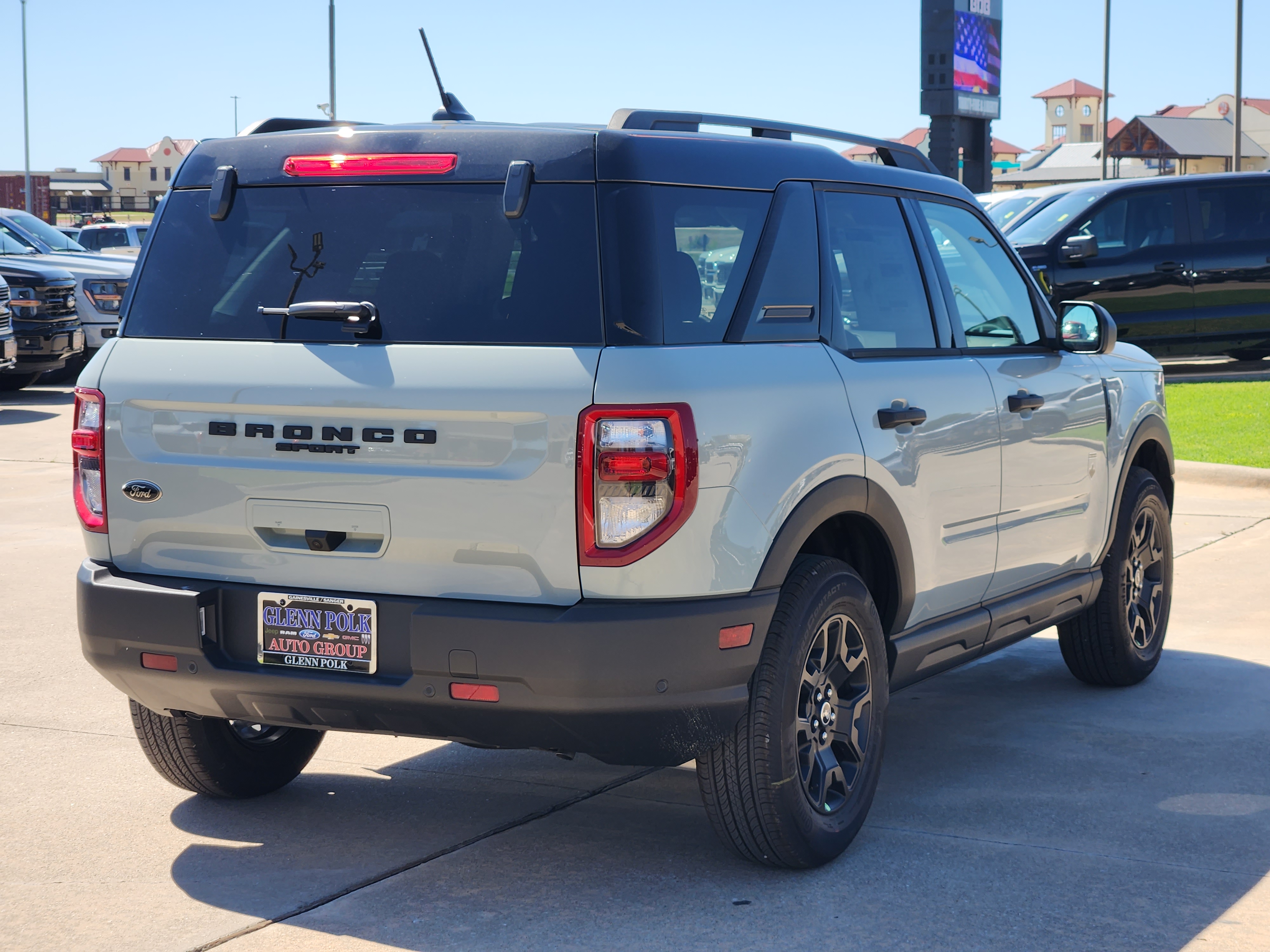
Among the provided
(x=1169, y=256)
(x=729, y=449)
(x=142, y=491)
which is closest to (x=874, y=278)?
(x=729, y=449)

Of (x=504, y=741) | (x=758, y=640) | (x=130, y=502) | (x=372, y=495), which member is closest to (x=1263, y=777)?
(x=758, y=640)

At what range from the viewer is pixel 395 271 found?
391cm

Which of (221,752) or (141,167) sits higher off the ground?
(141,167)

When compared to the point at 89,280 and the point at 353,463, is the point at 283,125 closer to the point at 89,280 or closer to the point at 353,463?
the point at 353,463

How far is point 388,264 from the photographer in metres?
3.93

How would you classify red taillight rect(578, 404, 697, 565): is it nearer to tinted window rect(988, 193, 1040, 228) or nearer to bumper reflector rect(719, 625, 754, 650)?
bumper reflector rect(719, 625, 754, 650)

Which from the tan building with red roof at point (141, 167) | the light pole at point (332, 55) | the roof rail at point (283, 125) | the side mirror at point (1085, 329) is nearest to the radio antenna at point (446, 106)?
the roof rail at point (283, 125)

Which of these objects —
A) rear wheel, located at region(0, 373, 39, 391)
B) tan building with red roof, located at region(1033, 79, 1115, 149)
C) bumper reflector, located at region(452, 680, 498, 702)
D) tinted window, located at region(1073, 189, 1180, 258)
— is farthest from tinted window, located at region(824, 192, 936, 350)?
tan building with red roof, located at region(1033, 79, 1115, 149)

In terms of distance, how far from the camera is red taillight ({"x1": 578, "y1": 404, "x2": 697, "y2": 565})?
3.60 meters

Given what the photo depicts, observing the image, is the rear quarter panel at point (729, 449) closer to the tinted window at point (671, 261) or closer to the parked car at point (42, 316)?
the tinted window at point (671, 261)

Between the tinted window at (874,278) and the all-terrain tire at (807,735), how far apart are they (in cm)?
74

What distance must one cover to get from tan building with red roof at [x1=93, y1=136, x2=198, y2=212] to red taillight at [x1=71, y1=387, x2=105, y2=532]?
11832cm

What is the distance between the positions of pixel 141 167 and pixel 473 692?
490 ft

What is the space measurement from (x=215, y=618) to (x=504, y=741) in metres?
0.82
